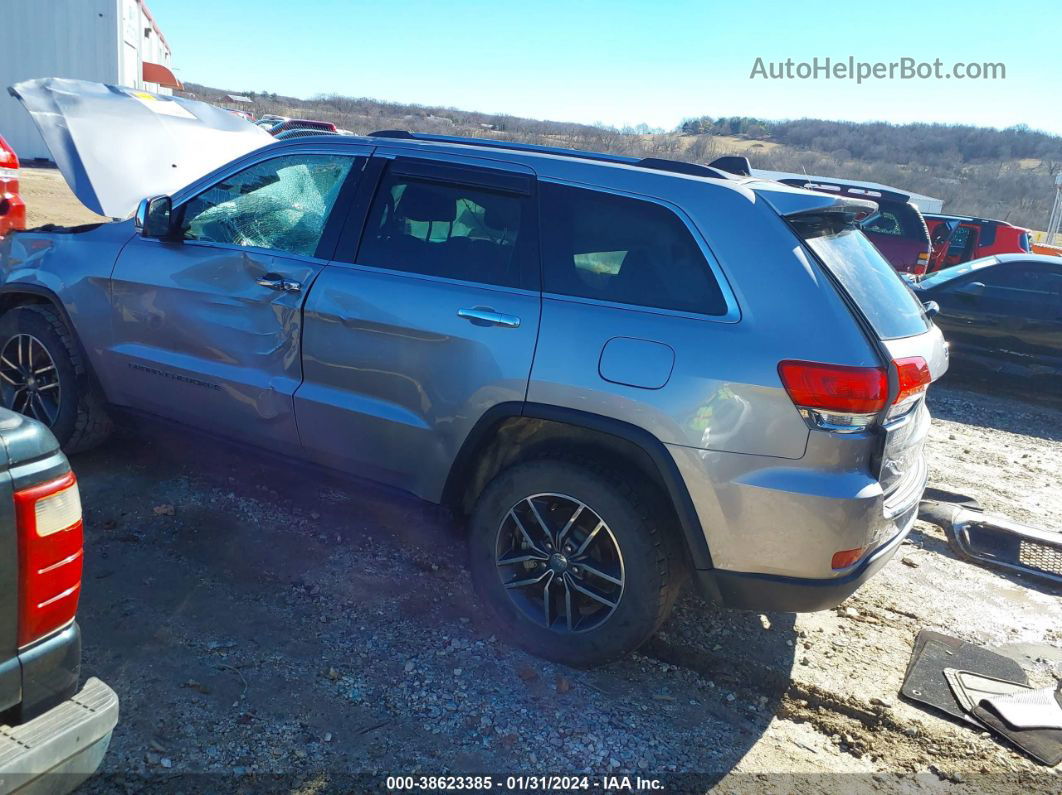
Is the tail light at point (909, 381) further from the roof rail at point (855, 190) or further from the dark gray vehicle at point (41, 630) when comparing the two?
the roof rail at point (855, 190)

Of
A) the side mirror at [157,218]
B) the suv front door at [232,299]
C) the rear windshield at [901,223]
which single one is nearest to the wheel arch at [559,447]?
the suv front door at [232,299]

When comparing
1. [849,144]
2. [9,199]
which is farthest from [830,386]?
[849,144]

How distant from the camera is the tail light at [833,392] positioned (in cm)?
276

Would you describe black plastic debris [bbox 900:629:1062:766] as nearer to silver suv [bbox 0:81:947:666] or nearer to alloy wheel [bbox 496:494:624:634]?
silver suv [bbox 0:81:947:666]

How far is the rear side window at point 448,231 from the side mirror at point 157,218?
3.77ft

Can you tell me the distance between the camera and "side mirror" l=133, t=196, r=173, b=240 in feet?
13.2

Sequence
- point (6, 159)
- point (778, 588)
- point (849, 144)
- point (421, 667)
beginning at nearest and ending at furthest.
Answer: point (778, 588) → point (421, 667) → point (6, 159) → point (849, 144)

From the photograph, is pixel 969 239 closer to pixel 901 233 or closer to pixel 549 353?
pixel 901 233

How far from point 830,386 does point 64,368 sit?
12.7 ft

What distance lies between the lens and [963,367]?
9.19 metres

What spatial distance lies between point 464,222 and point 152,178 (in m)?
3.37

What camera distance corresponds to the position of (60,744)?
174 centimetres

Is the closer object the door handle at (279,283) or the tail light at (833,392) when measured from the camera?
the tail light at (833,392)

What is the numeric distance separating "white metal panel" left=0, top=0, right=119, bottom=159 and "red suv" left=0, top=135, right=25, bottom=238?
18.0m
